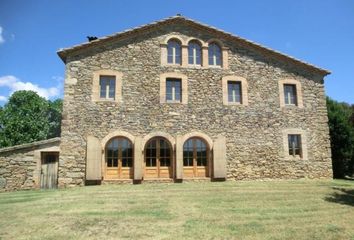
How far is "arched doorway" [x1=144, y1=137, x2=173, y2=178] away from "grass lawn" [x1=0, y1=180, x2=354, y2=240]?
1.93m

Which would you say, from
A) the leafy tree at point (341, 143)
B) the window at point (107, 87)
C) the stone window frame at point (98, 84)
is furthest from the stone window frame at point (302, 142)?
the window at point (107, 87)

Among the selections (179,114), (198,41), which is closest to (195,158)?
(179,114)

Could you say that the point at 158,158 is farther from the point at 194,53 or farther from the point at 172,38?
the point at 172,38

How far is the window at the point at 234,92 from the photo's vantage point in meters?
15.8

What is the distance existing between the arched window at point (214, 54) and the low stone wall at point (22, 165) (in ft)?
27.0

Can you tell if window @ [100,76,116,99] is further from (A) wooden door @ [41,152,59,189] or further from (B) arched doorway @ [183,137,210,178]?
(B) arched doorway @ [183,137,210,178]

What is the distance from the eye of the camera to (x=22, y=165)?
13758mm

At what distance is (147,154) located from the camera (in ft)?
47.9

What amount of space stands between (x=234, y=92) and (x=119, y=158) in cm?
647

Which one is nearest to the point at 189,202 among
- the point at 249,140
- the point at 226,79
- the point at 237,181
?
the point at 237,181

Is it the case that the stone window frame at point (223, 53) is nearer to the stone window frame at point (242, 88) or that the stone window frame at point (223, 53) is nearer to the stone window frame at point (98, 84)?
the stone window frame at point (242, 88)

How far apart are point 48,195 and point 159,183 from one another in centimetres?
474

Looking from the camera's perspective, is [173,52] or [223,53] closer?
[173,52]

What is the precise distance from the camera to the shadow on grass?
1047cm
